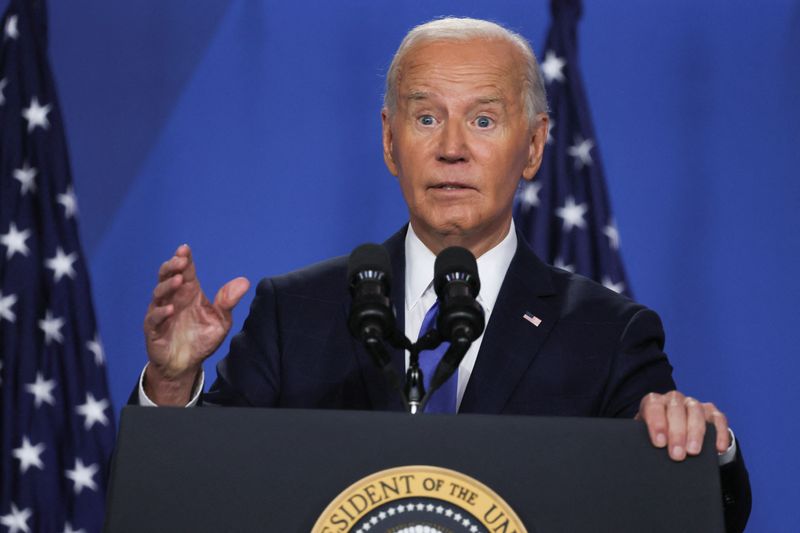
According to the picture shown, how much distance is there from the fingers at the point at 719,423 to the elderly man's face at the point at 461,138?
78 cm

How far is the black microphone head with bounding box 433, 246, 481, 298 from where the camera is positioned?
1503 millimetres

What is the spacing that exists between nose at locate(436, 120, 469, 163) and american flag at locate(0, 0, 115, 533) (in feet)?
6.80

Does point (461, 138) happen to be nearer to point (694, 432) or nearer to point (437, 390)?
point (437, 390)

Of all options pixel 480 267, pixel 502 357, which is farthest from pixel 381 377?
pixel 480 267

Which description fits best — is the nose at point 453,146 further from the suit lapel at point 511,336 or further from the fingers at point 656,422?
the fingers at point 656,422

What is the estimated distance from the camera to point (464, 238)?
7.38 feet

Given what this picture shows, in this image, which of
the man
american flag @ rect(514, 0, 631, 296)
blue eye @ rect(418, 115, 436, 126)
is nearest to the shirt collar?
the man

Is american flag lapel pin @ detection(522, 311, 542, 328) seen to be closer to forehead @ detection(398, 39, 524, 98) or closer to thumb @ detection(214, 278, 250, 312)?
forehead @ detection(398, 39, 524, 98)

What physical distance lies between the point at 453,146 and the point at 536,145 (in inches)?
12.6

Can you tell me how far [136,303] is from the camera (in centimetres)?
397

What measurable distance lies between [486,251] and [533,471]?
1010 millimetres

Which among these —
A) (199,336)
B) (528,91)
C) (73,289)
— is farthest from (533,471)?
(73,289)

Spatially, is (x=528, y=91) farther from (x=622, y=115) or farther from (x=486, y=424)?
(x=622, y=115)

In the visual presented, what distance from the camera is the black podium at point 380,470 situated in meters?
1.32
